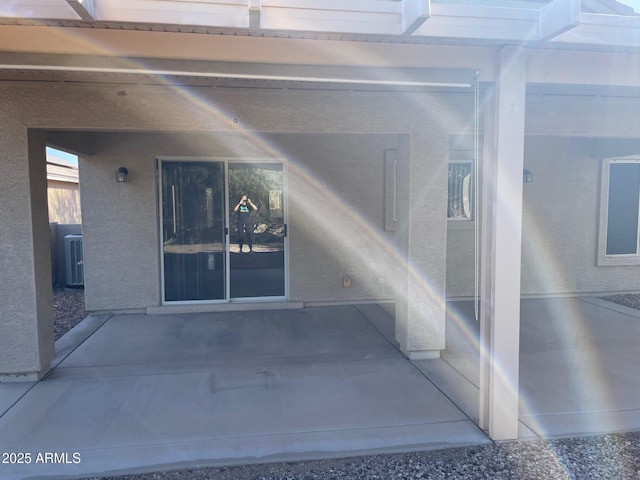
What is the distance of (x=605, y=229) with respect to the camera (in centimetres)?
791

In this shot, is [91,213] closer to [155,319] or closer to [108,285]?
[108,285]

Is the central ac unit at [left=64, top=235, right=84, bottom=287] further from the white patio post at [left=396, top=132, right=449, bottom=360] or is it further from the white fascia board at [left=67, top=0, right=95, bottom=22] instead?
the white fascia board at [left=67, top=0, right=95, bottom=22]

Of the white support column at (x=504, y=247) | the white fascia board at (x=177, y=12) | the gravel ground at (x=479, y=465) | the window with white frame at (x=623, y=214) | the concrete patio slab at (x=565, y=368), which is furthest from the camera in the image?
the window with white frame at (x=623, y=214)

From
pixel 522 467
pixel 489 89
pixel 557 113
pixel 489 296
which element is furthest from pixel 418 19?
pixel 557 113

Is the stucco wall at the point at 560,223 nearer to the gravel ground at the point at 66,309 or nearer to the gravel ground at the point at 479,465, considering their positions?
the gravel ground at the point at 479,465

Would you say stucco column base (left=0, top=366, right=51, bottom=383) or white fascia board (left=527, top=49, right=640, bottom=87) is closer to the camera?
white fascia board (left=527, top=49, right=640, bottom=87)

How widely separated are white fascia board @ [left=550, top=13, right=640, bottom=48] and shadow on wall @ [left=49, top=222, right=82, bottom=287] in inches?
374

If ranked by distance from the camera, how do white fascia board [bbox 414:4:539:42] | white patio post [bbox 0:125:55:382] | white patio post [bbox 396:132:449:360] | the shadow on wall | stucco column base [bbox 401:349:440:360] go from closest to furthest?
1. white fascia board [bbox 414:4:539:42]
2. white patio post [bbox 0:125:55:382]
3. white patio post [bbox 396:132:449:360]
4. stucco column base [bbox 401:349:440:360]
5. the shadow on wall

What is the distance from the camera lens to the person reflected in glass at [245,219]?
7.04m

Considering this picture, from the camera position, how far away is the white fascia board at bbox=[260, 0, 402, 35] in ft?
8.30

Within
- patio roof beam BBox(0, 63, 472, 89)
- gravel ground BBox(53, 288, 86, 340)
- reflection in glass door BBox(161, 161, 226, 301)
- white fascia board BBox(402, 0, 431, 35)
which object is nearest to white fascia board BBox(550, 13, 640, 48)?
patio roof beam BBox(0, 63, 472, 89)

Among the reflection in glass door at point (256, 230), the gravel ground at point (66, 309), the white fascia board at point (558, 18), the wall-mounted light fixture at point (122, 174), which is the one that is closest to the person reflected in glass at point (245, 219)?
the reflection in glass door at point (256, 230)

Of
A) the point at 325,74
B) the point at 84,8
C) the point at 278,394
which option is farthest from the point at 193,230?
the point at 84,8

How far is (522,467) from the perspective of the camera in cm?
296
